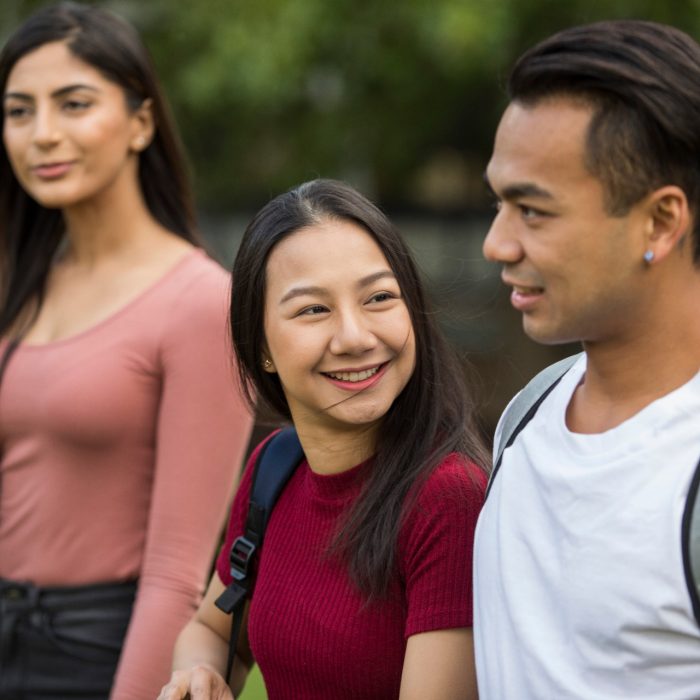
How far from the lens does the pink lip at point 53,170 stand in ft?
11.3

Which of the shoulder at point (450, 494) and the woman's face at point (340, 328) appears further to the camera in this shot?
the woman's face at point (340, 328)

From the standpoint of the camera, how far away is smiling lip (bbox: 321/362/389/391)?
8.05ft

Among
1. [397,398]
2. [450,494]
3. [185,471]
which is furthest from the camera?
[185,471]

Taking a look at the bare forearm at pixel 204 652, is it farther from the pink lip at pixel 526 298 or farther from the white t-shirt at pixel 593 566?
the pink lip at pixel 526 298

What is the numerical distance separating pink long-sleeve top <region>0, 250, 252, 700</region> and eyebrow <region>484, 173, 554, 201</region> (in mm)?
1294

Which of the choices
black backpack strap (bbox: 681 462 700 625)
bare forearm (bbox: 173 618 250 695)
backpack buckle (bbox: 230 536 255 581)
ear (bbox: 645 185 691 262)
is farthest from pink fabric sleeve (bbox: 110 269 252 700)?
black backpack strap (bbox: 681 462 700 625)

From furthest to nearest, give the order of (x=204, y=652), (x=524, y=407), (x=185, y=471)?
(x=185, y=471) → (x=204, y=652) → (x=524, y=407)

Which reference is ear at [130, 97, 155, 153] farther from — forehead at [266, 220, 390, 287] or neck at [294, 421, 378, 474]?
neck at [294, 421, 378, 474]

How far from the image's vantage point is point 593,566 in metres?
1.89

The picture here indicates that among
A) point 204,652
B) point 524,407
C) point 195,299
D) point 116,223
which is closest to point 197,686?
point 204,652

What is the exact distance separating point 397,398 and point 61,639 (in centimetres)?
120

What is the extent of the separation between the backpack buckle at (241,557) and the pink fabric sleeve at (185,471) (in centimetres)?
52

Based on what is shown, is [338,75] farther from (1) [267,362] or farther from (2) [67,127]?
(1) [267,362]

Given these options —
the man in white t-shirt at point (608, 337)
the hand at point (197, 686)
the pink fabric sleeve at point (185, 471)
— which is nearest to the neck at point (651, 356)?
the man in white t-shirt at point (608, 337)
